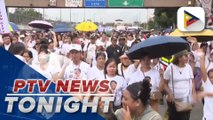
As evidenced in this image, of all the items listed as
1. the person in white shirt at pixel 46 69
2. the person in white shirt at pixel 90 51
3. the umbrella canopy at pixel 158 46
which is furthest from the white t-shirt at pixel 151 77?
the person in white shirt at pixel 90 51

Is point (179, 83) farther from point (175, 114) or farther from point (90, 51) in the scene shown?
point (90, 51)

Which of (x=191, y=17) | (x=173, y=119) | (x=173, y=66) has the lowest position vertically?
(x=173, y=119)

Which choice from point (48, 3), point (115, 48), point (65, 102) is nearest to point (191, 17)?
point (65, 102)

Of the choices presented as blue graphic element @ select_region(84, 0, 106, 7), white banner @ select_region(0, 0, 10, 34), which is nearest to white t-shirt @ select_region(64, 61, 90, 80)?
white banner @ select_region(0, 0, 10, 34)

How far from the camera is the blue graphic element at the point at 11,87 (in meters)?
4.24

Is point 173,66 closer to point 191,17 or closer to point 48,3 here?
point 191,17

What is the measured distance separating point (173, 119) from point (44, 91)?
310 cm

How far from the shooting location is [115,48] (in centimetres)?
1388

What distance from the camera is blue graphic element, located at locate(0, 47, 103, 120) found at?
424 centimetres

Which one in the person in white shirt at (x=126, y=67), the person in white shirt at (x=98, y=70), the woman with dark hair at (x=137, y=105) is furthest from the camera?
the person in white shirt at (x=126, y=67)

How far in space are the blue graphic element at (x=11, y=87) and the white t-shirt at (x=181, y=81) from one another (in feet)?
8.27

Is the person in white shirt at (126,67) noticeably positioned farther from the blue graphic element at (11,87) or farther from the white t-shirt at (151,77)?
the blue graphic element at (11,87)

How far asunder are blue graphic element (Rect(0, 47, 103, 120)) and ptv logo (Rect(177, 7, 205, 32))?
2130 millimetres

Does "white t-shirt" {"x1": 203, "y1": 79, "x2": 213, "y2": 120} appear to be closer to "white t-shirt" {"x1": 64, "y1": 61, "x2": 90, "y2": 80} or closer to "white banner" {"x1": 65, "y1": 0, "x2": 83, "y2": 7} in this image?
"white t-shirt" {"x1": 64, "y1": 61, "x2": 90, "y2": 80}
